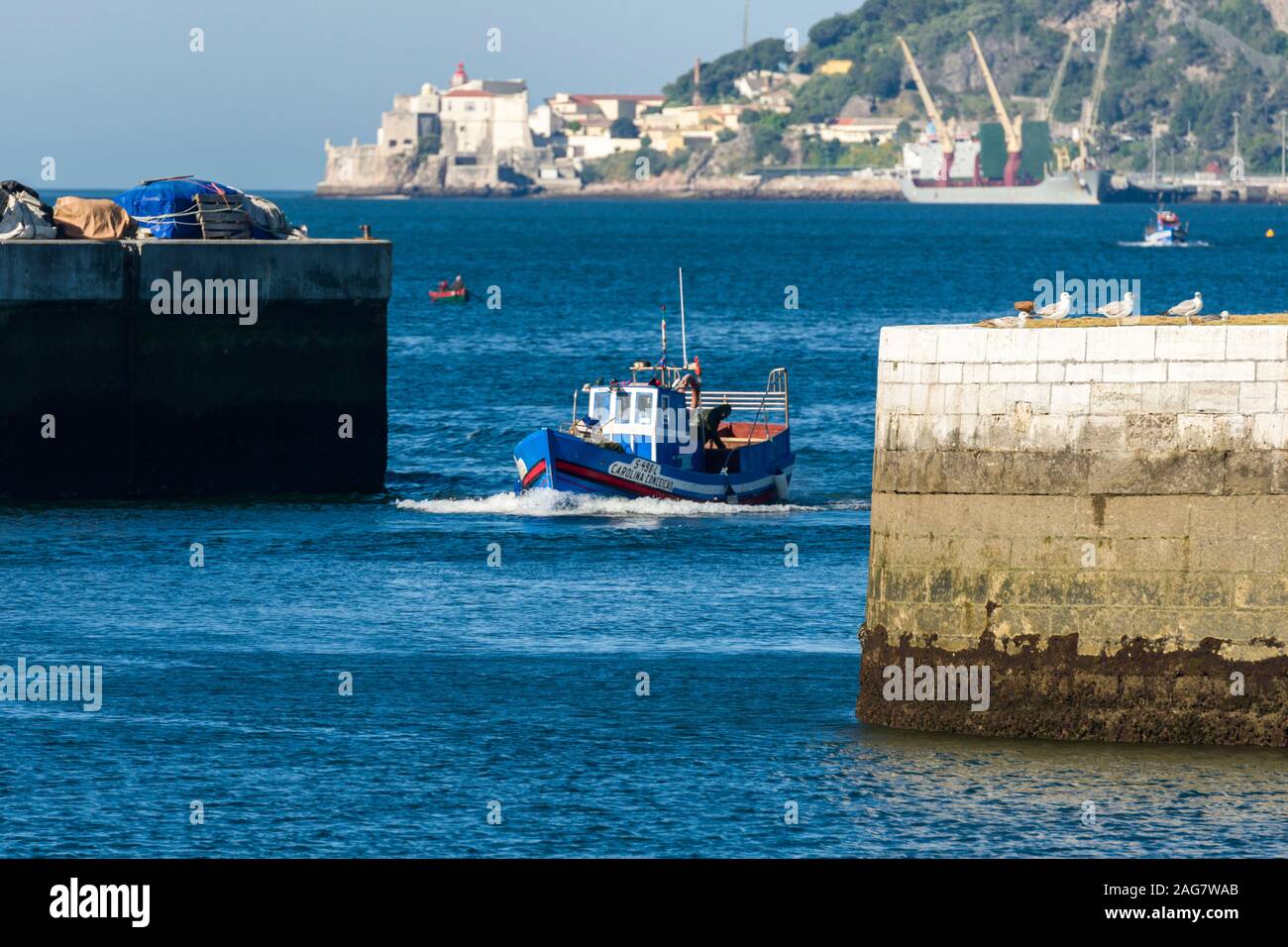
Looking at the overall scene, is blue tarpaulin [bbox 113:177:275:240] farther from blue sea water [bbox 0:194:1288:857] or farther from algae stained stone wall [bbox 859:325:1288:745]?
algae stained stone wall [bbox 859:325:1288:745]

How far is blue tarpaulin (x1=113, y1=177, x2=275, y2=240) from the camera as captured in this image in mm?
44188

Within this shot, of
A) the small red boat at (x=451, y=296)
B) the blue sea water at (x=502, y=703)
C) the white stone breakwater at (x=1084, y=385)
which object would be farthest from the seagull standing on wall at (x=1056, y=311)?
the small red boat at (x=451, y=296)

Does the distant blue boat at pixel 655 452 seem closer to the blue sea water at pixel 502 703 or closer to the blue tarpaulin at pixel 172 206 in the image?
the blue sea water at pixel 502 703

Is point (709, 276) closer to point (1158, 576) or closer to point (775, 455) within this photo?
point (775, 455)

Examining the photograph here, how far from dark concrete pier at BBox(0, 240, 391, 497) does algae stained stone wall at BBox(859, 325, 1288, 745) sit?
21.4 meters

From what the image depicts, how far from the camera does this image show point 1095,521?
2297 centimetres

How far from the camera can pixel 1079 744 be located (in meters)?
23.6

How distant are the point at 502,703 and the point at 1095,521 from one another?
7.89 m

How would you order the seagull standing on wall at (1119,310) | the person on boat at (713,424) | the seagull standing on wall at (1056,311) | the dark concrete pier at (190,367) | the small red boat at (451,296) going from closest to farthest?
the seagull standing on wall at (1119,310)
the seagull standing on wall at (1056,311)
the dark concrete pier at (190,367)
the person on boat at (713,424)
the small red boat at (451,296)

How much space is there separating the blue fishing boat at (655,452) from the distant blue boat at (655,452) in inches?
0.8

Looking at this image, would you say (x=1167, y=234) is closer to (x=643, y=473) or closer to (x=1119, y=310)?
(x=643, y=473)

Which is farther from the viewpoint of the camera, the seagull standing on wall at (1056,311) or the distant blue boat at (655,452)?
the distant blue boat at (655,452)

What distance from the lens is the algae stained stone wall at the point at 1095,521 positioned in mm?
22516
